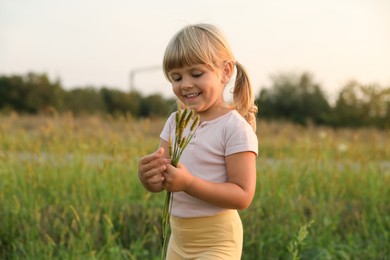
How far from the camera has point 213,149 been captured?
1930 millimetres

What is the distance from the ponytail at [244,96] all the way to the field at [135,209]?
964 mm

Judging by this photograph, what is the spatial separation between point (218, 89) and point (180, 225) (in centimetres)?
53

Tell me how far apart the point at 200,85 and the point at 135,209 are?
2.03 m

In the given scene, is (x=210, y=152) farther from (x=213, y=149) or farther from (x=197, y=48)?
(x=197, y=48)

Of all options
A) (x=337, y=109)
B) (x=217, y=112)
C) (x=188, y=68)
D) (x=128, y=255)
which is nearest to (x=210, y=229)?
(x=217, y=112)

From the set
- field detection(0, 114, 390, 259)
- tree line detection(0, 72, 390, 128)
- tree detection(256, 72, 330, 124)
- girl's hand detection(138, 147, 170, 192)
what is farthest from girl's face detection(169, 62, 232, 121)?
tree detection(256, 72, 330, 124)

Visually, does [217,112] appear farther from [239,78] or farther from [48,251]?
[48,251]

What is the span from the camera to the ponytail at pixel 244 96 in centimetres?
213

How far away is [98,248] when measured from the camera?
3414mm

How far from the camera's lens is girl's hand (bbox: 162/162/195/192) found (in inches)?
65.7

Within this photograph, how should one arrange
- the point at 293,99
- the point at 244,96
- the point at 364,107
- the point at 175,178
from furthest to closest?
the point at 293,99, the point at 364,107, the point at 244,96, the point at 175,178

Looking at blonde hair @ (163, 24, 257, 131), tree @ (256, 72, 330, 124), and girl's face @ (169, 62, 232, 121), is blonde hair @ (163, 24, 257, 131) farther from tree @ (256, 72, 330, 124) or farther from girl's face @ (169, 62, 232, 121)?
tree @ (256, 72, 330, 124)

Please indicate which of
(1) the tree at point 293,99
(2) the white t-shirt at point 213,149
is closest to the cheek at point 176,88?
(2) the white t-shirt at point 213,149

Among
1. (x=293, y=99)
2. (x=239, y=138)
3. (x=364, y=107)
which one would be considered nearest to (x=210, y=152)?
(x=239, y=138)
